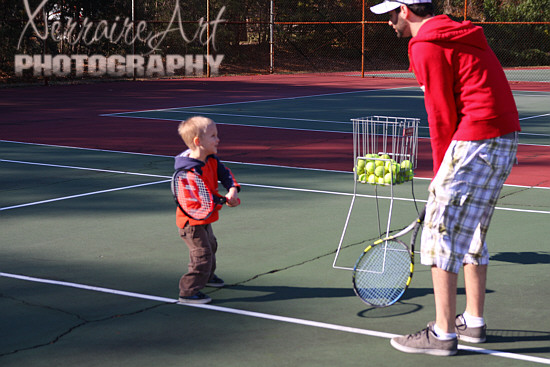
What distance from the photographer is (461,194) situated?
442 cm

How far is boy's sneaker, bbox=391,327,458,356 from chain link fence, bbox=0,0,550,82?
67.1 ft

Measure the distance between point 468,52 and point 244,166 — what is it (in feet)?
25.3

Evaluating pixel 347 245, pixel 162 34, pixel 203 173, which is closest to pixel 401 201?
pixel 347 245

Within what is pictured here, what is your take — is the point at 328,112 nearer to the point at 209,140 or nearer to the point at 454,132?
the point at 209,140

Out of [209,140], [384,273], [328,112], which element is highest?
[209,140]

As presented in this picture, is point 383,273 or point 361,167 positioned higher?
point 361,167

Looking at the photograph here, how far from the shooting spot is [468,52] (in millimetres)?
4355

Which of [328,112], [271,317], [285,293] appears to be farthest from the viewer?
[328,112]

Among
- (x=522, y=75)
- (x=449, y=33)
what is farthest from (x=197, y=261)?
(x=522, y=75)

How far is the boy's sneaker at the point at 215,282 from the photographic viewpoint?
595 centimetres

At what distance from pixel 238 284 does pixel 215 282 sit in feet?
0.57

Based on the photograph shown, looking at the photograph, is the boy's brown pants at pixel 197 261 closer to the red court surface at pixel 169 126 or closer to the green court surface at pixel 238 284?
the green court surface at pixel 238 284

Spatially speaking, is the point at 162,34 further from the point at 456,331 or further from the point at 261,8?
the point at 456,331

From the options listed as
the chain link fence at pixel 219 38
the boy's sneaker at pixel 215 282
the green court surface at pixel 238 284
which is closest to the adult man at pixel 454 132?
the green court surface at pixel 238 284
